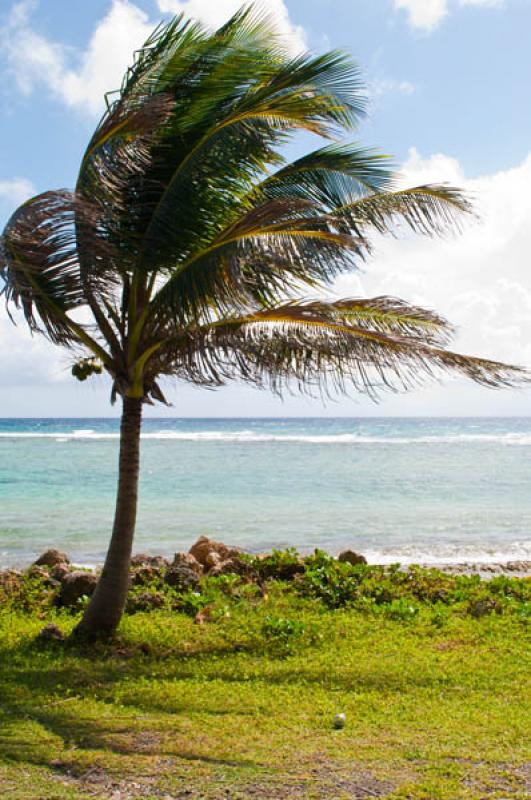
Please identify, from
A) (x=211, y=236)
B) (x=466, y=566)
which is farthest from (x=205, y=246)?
(x=466, y=566)

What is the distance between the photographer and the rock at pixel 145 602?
29.2 feet

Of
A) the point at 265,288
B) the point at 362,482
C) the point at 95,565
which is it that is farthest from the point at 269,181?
the point at 362,482

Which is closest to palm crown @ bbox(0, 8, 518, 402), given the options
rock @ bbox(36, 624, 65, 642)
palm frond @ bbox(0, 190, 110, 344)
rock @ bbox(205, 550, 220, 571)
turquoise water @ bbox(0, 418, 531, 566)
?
palm frond @ bbox(0, 190, 110, 344)

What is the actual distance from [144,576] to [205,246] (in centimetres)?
489

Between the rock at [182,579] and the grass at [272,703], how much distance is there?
29cm

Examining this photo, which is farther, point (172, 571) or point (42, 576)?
point (42, 576)

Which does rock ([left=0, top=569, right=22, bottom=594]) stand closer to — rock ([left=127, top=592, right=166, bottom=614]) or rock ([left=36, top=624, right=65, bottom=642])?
rock ([left=127, top=592, right=166, bottom=614])

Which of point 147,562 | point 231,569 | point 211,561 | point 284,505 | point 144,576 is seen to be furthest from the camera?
point 284,505

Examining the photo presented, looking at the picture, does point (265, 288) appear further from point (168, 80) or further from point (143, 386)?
point (168, 80)

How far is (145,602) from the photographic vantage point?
8992 mm

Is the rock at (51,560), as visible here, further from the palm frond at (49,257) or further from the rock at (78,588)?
the palm frond at (49,257)

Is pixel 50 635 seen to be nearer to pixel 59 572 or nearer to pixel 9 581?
pixel 9 581

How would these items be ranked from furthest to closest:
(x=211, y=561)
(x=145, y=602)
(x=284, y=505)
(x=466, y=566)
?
1. (x=284, y=505)
2. (x=466, y=566)
3. (x=211, y=561)
4. (x=145, y=602)

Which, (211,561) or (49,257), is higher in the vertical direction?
(49,257)
